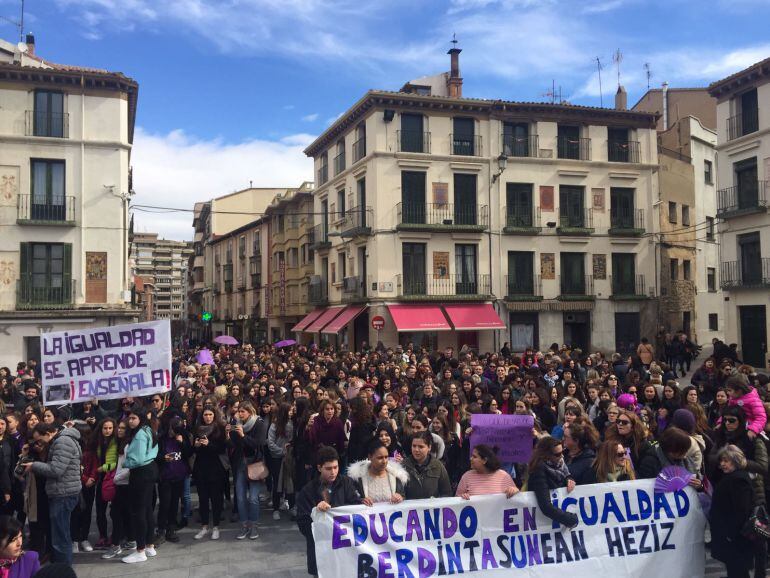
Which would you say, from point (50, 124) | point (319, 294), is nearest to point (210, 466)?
point (50, 124)

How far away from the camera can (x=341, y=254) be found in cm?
3366

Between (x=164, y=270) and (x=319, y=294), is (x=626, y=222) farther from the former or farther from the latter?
(x=164, y=270)

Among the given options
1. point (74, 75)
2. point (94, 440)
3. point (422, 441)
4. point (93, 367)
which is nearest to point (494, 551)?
point (422, 441)

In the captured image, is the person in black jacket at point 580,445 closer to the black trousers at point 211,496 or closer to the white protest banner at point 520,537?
the white protest banner at point 520,537

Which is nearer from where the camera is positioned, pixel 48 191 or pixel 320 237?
pixel 48 191

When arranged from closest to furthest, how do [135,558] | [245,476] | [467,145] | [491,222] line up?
[135,558]
[245,476]
[491,222]
[467,145]

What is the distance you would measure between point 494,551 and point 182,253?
476 feet

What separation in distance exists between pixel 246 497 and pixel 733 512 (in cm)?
583

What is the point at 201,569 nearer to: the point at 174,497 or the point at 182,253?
the point at 174,497

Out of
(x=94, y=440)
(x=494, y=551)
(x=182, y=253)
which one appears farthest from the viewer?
(x=182, y=253)

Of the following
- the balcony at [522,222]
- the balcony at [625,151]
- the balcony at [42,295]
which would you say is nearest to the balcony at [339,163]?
the balcony at [522,222]

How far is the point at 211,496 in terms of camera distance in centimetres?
838

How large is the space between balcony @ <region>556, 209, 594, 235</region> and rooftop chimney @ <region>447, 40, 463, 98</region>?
27.4 feet

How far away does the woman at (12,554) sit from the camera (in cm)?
422
